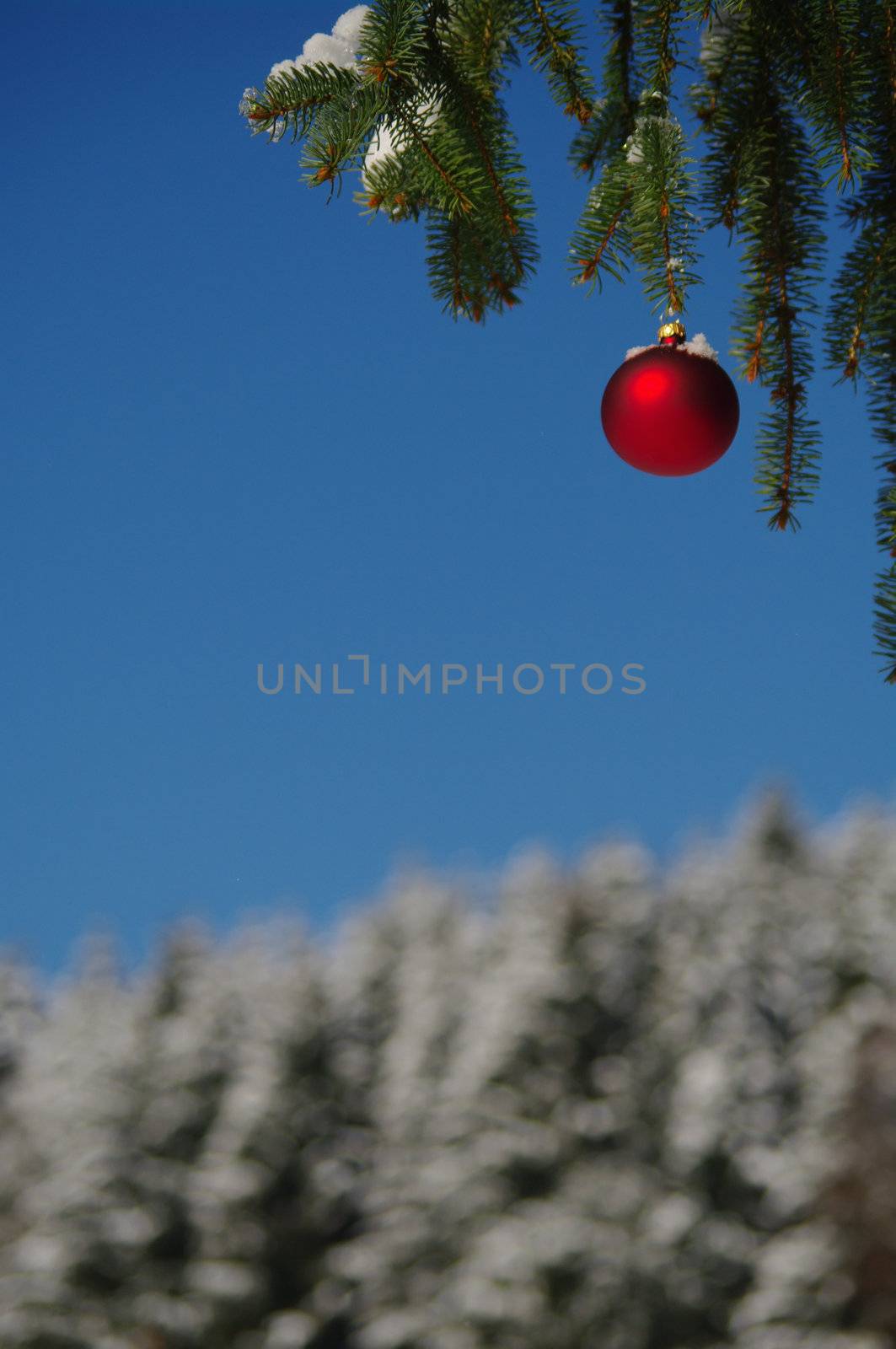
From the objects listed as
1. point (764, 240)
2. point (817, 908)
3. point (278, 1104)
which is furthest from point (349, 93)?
point (817, 908)

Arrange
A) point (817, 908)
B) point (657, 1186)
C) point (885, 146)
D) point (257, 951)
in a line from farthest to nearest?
point (817, 908) → point (257, 951) → point (657, 1186) → point (885, 146)

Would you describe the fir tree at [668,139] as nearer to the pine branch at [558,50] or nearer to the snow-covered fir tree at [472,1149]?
the pine branch at [558,50]

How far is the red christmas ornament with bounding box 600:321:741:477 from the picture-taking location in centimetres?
157

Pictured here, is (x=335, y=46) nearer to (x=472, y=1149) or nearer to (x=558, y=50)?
(x=558, y=50)

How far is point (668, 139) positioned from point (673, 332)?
25 centimetres

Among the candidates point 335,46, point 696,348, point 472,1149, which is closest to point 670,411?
point 696,348

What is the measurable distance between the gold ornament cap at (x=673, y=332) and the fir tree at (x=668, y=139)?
0.06m

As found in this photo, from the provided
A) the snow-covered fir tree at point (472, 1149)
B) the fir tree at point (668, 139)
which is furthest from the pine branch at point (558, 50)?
the snow-covered fir tree at point (472, 1149)

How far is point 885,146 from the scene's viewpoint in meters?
1.60

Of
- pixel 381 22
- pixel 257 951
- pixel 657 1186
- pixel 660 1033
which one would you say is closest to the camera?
pixel 381 22

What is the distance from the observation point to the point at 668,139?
1.53 m

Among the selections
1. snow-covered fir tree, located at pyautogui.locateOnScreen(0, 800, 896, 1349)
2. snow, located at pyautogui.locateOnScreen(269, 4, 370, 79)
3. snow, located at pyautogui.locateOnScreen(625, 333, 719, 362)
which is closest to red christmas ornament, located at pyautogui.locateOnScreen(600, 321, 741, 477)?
snow, located at pyautogui.locateOnScreen(625, 333, 719, 362)

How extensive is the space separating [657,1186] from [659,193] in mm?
12523

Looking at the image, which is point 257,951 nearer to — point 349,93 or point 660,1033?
point 660,1033
